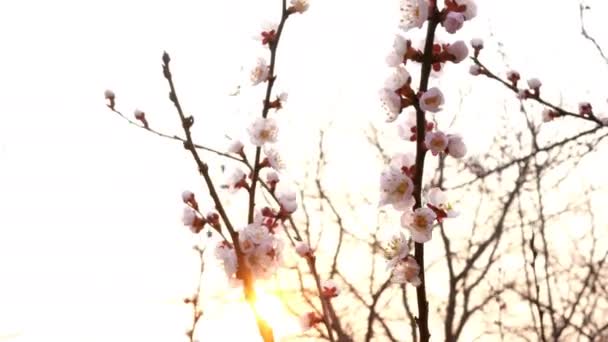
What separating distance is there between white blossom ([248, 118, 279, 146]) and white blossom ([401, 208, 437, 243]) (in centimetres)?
60

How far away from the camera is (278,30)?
2.19 meters

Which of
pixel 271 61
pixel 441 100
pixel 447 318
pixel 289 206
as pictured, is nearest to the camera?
pixel 441 100

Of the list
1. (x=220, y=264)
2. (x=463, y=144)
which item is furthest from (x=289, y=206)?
(x=463, y=144)

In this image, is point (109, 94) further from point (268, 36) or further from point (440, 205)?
point (440, 205)

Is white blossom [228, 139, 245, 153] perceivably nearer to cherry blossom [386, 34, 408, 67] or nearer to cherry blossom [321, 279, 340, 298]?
cherry blossom [321, 279, 340, 298]

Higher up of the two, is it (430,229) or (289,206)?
(289,206)

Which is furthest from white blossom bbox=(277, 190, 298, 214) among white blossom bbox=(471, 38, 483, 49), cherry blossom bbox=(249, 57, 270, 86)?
white blossom bbox=(471, 38, 483, 49)

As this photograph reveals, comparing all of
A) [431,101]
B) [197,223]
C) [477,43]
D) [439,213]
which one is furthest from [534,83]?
[197,223]

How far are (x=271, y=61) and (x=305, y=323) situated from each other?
825 mm

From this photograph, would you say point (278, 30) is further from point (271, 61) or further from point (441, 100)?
point (441, 100)

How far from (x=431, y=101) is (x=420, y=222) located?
11.5 inches

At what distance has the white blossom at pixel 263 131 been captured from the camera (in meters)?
2.11

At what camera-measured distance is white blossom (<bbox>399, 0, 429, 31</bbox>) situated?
165cm

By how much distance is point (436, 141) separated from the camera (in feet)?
5.41
